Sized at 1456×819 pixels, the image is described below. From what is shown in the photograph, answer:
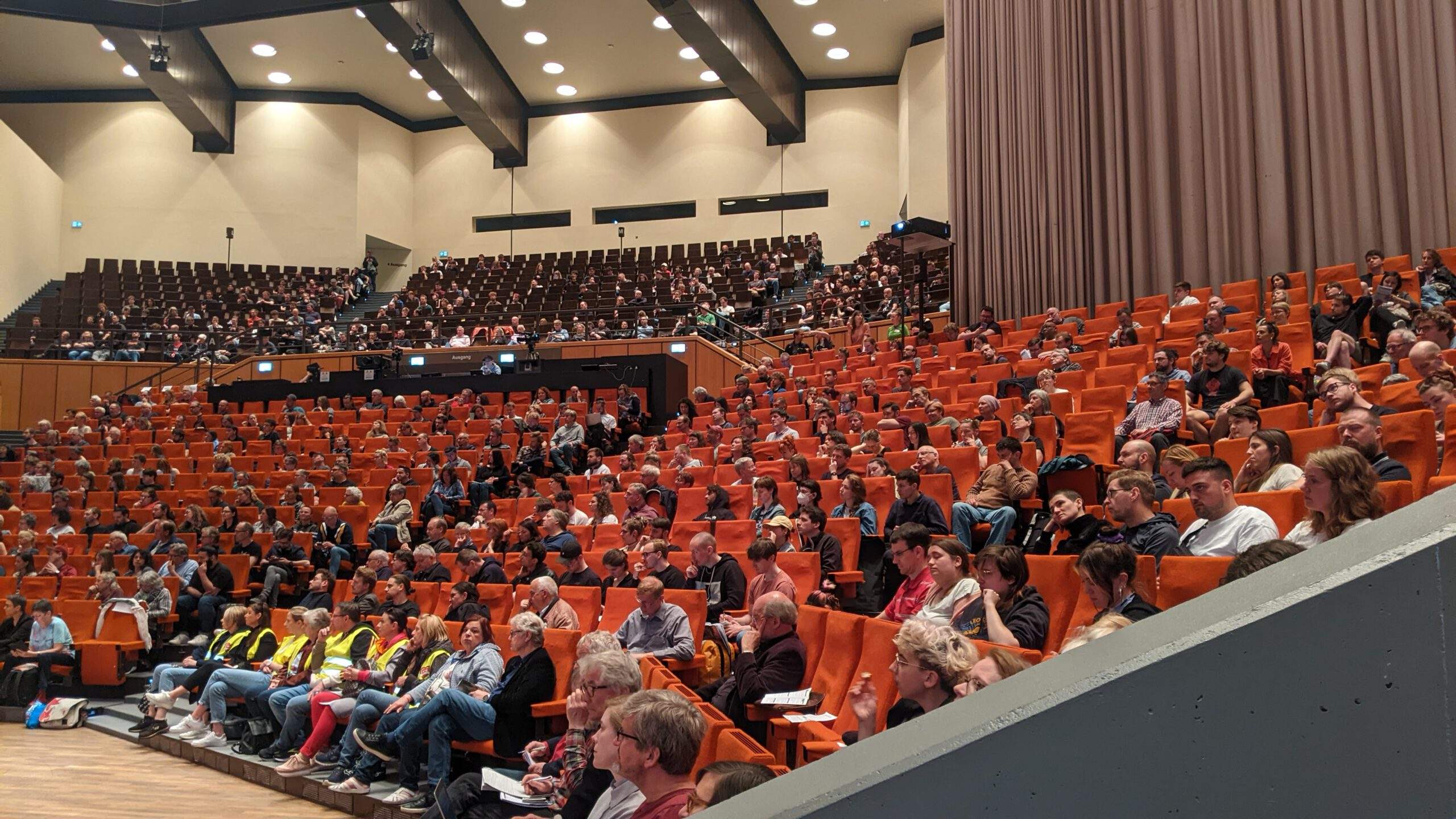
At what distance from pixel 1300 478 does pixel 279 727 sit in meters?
5.17

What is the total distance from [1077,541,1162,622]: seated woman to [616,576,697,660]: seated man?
6.44ft

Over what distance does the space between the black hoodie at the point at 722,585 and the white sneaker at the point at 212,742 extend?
9.57 feet

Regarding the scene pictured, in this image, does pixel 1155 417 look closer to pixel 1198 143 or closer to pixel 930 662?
pixel 930 662

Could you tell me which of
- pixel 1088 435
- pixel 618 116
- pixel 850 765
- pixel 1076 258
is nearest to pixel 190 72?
pixel 618 116

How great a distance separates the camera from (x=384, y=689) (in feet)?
18.5

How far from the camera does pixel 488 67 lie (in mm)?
19531

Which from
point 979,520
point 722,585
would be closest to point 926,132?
point 979,520

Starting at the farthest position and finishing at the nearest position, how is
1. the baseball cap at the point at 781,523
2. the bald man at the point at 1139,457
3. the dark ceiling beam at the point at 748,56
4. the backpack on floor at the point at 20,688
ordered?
the dark ceiling beam at the point at 748,56 < the backpack on floor at the point at 20,688 < the baseball cap at the point at 781,523 < the bald man at the point at 1139,457

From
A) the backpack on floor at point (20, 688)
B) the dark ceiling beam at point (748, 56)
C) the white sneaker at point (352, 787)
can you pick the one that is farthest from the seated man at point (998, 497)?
the dark ceiling beam at point (748, 56)

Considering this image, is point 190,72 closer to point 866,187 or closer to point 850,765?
point 866,187

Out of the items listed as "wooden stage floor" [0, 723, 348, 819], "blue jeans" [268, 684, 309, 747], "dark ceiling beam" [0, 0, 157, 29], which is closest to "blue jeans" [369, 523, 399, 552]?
"wooden stage floor" [0, 723, 348, 819]

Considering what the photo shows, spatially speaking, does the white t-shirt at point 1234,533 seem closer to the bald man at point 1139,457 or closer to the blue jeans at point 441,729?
the bald man at point 1139,457

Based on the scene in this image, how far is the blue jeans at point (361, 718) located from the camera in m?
5.30

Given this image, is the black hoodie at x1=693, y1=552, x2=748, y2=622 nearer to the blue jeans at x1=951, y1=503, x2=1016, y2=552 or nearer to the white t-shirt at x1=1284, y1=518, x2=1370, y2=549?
the blue jeans at x1=951, y1=503, x2=1016, y2=552
